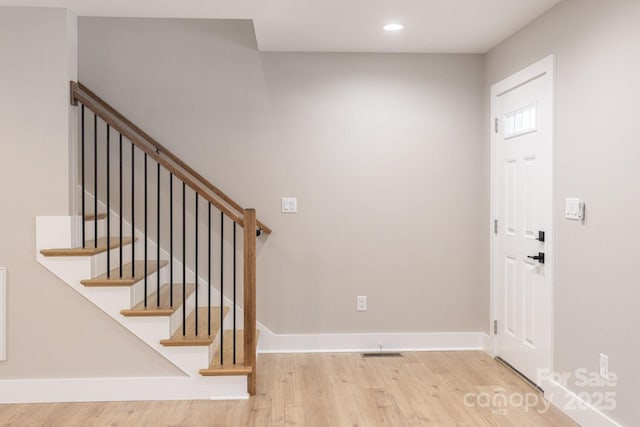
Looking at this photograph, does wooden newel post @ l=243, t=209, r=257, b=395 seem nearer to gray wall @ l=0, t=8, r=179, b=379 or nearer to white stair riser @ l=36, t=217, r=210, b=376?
white stair riser @ l=36, t=217, r=210, b=376

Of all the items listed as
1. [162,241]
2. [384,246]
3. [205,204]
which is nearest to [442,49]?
[384,246]

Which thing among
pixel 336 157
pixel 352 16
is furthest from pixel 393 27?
pixel 336 157

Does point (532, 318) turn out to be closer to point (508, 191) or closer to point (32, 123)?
point (508, 191)

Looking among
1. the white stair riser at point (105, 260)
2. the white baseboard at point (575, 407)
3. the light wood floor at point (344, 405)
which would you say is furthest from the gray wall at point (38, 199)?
the white baseboard at point (575, 407)

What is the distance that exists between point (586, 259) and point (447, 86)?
2.08 meters

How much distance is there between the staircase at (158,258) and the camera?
3512mm

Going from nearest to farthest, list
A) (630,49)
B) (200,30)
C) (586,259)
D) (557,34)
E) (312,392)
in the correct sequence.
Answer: (630,49) < (586,259) < (557,34) < (312,392) < (200,30)

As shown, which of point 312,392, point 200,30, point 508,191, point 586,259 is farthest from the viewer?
point 200,30

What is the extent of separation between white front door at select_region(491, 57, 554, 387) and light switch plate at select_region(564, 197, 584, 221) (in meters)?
0.20

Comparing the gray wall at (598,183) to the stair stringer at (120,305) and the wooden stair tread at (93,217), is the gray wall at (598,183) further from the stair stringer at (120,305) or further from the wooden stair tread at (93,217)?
the wooden stair tread at (93,217)

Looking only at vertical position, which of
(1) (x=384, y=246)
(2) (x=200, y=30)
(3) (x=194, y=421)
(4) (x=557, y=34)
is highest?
(2) (x=200, y=30)

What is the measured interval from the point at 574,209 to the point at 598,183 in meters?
0.26

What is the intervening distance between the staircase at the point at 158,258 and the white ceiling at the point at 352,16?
0.71 meters

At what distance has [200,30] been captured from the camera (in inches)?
177
